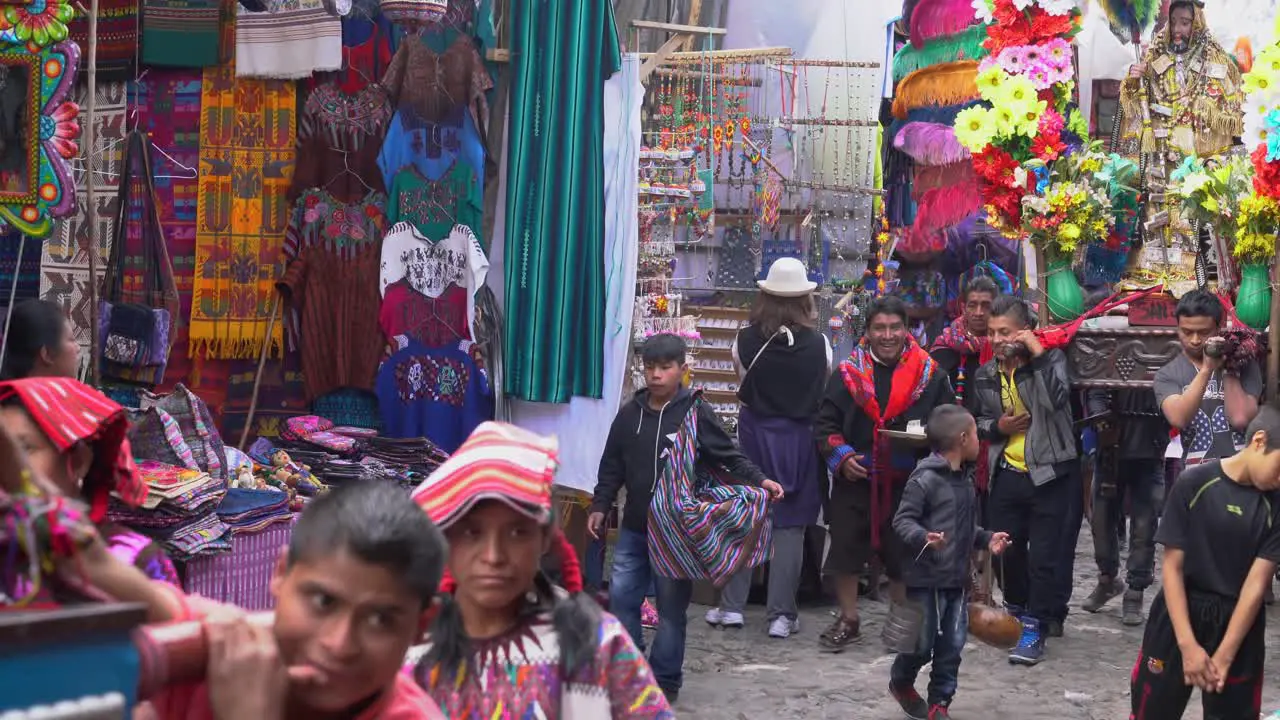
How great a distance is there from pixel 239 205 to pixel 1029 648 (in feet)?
14.7

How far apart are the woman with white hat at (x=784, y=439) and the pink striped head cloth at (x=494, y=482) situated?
20.1ft

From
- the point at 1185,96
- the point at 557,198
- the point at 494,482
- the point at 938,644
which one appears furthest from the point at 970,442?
the point at 1185,96

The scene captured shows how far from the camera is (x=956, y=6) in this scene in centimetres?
1548

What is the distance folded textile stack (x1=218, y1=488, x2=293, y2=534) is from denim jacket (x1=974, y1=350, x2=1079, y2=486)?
3801mm

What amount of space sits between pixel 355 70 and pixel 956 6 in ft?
29.2

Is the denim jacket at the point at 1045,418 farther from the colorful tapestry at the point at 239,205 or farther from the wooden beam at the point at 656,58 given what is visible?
the colorful tapestry at the point at 239,205

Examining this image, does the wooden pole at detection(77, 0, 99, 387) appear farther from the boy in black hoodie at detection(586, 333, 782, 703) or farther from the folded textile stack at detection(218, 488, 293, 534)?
the boy in black hoodie at detection(586, 333, 782, 703)

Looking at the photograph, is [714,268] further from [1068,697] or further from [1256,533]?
[1256,533]

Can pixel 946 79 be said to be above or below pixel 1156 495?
above

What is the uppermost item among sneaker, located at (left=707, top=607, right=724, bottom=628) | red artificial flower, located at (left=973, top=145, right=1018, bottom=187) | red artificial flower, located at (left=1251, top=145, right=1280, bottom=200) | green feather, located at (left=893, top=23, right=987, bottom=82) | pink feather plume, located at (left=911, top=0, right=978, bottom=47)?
pink feather plume, located at (left=911, top=0, right=978, bottom=47)

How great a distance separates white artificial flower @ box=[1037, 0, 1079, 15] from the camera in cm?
830

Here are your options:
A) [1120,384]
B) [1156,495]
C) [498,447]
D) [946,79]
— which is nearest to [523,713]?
[498,447]

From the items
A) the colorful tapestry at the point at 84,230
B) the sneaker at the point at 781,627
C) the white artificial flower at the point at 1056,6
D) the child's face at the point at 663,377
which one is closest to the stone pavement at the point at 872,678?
the sneaker at the point at 781,627

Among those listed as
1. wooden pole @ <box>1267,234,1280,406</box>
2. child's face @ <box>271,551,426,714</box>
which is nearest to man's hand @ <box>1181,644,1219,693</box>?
wooden pole @ <box>1267,234,1280,406</box>
